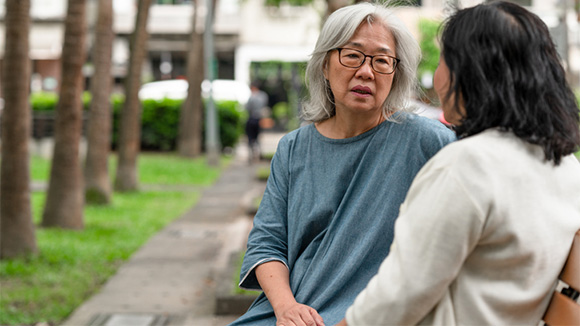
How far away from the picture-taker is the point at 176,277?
6918mm

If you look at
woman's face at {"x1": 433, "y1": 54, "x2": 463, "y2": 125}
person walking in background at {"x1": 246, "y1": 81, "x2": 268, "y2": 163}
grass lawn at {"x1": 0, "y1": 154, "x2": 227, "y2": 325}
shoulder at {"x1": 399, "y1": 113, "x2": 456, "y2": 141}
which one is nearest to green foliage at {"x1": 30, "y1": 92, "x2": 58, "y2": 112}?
person walking in background at {"x1": 246, "y1": 81, "x2": 268, "y2": 163}

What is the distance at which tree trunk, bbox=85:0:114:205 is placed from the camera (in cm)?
1068

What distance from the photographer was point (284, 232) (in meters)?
2.74

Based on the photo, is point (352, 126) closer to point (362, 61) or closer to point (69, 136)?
point (362, 61)

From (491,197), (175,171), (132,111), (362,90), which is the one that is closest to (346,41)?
(362,90)

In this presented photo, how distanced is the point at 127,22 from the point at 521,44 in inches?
1453

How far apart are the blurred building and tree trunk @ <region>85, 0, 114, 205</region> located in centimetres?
2497

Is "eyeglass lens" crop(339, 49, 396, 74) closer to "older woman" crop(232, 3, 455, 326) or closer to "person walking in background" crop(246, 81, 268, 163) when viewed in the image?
"older woman" crop(232, 3, 455, 326)

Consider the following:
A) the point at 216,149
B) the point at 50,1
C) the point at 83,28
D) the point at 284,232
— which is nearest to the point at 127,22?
the point at 50,1

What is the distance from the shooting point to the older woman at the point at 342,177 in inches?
97.5

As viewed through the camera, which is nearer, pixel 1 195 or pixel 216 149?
pixel 1 195

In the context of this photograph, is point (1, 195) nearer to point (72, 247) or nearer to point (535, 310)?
point (72, 247)

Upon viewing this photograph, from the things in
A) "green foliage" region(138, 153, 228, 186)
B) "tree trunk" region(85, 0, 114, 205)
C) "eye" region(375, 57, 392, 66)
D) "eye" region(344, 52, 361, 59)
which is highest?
"eye" region(344, 52, 361, 59)

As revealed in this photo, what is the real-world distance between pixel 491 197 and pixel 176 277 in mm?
5408
